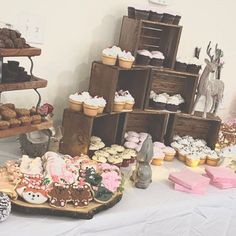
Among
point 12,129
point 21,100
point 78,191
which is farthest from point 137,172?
point 21,100

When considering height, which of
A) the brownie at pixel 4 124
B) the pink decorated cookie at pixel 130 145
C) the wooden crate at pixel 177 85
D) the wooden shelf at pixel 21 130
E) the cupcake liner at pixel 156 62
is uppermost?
the cupcake liner at pixel 156 62

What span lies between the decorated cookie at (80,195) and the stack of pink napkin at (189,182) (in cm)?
42

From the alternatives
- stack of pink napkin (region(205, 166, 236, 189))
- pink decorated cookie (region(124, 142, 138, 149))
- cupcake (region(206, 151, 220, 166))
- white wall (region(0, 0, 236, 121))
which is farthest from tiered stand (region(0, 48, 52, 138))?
cupcake (region(206, 151, 220, 166))

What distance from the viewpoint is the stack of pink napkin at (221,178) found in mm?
1612

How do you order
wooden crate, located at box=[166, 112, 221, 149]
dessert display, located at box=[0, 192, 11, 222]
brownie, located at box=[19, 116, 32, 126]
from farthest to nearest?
wooden crate, located at box=[166, 112, 221, 149]
brownie, located at box=[19, 116, 32, 126]
dessert display, located at box=[0, 192, 11, 222]

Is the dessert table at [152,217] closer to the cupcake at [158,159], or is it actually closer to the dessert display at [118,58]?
the cupcake at [158,159]

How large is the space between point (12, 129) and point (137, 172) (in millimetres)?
476

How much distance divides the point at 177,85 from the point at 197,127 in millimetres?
240

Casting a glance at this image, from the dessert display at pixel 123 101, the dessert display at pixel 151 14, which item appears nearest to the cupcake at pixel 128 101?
the dessert display at pixel 123 101

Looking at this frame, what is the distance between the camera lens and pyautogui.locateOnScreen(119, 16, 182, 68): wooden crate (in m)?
1.73

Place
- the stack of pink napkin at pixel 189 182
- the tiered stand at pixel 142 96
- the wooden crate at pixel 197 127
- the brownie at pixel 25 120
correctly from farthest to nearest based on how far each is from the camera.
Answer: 1. the wooden crate at pixel 197 127
2. the tiered stand at pixel 142 96
3. the stack of pink napkin at pixel 189 182
4. the brownie at pixel 25 120

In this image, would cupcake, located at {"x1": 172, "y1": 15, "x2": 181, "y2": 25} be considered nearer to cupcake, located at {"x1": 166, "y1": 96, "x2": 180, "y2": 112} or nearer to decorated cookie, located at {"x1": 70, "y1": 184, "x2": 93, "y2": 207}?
cupcake, located at {"x1": 166, "y1": 96, "x2": 180, "y2": 112}

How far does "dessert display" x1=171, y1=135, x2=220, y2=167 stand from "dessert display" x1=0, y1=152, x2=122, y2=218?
19.4 inches

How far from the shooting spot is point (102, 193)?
1264mm
